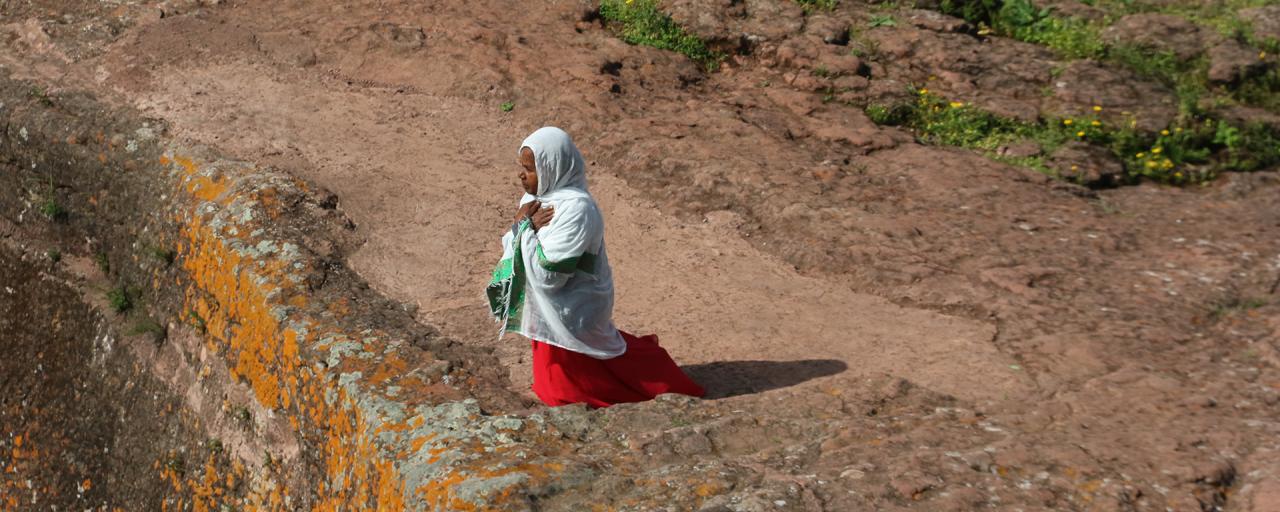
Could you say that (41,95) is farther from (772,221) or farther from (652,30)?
(772,221)

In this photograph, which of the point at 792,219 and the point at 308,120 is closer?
the point at 792,219

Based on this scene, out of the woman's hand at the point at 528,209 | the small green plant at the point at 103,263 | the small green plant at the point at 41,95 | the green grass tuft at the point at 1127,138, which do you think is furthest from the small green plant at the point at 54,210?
the green grass tuft at the point at 1127,138

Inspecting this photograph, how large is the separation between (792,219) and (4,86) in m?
4.90

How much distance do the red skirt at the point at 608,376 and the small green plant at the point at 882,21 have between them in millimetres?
4910

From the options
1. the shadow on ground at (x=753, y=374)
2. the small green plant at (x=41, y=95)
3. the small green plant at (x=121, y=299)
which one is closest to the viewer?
the shadow on ground at (x=753, y=374)

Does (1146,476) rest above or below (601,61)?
above

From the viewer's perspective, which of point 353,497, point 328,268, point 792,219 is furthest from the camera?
point 792,219

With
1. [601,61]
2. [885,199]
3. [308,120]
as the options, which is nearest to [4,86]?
[308,120]

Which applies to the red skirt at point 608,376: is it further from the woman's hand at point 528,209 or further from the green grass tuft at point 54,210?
the green grass tuft at point 54,210

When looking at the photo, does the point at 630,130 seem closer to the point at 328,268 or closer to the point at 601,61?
the point at 601,61

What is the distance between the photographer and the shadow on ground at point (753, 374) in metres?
5.29

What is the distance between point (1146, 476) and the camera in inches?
167

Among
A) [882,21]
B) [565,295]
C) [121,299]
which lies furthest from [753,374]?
[882,21]

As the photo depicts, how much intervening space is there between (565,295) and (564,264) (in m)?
0.16
